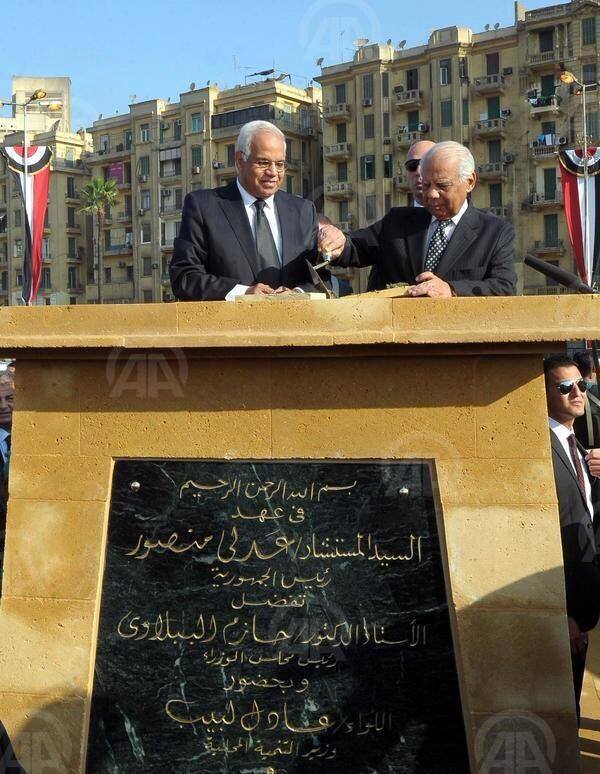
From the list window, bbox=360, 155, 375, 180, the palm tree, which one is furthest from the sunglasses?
the palm tree

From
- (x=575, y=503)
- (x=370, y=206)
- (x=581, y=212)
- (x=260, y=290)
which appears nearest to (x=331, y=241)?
(x=260, y=290)

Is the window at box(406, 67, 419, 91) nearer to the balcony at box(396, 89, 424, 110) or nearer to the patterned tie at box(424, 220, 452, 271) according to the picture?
the balcony at box(396, 89, 424, 110)

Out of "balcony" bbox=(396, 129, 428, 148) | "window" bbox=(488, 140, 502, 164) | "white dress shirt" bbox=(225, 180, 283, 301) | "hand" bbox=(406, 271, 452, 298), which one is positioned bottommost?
"hand" bbox=(406, 271, 452, 298)

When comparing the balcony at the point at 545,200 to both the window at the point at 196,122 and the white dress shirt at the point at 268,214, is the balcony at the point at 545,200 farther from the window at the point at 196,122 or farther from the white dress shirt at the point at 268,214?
the white dress shirt at the point at 268,214

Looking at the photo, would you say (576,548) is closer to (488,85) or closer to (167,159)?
(488,85)

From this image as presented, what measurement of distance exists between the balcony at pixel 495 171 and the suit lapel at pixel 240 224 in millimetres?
48806

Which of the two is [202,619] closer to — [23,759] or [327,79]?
[23,759]

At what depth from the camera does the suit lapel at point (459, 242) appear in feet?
13.9

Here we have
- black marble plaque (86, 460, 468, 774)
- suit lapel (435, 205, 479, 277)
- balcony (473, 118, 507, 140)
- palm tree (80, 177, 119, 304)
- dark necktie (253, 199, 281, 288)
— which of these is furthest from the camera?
palm tree (80, 177, 119, 304)

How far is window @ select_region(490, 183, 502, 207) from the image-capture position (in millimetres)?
52381

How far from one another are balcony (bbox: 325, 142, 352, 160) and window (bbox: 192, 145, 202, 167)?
1044 cm

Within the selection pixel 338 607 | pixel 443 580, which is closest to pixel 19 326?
pixel 338 607

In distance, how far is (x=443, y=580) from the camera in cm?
345

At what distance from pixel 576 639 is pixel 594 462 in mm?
780
